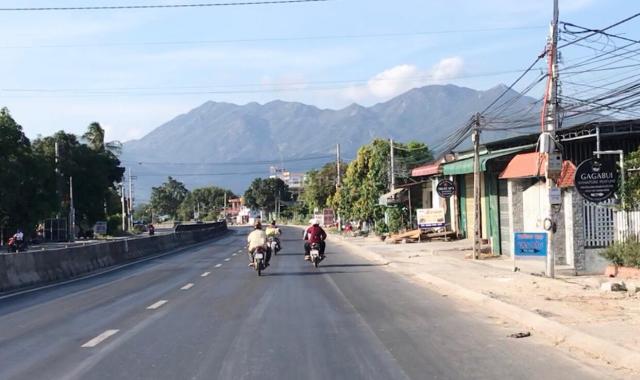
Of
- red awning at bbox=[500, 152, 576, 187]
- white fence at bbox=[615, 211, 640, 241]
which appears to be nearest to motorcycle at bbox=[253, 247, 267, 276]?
red awning at bbox=[500, 152, 576, 187]

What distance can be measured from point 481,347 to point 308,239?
16201 millimetres

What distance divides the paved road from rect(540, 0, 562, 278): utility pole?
3455 millimetres

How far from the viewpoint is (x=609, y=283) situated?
15914 millimetres

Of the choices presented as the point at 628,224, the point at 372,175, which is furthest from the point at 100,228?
the point at 628,224

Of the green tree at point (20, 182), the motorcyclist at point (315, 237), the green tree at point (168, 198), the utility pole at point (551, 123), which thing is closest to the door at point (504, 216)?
the motorcyclist at point (315, 237)

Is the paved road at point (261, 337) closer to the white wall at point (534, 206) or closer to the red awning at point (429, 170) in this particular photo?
the white wall at point (534, 206)

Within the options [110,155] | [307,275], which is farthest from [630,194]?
[110,155]

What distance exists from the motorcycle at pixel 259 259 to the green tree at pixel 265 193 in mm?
138872

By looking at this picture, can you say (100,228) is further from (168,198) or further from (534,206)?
(168,198)

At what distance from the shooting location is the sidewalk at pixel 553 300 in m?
9.67

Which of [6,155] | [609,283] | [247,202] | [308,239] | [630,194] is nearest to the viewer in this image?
[609,283]

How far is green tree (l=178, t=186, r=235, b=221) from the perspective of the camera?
179 metres

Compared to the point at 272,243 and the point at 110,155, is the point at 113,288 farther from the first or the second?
the point at 110,155

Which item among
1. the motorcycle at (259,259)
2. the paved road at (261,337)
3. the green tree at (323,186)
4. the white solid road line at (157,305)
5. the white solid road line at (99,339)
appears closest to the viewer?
the paved road at (261,337)
